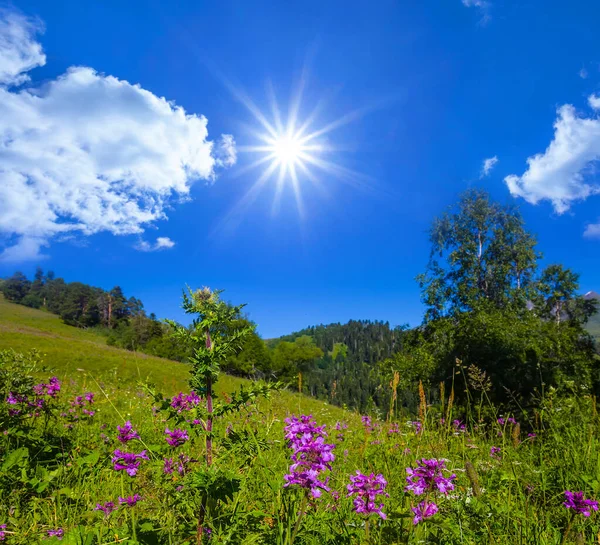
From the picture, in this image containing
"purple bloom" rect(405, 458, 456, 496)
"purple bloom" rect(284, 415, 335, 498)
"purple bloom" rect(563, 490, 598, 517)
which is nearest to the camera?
"purple bloom" rect(284, 415, 335, 498)

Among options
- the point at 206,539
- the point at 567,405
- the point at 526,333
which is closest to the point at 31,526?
the point at 206,539

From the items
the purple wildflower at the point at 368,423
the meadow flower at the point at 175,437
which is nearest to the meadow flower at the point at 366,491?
the meadow flower at the point at 175,437

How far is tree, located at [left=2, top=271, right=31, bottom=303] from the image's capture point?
14451 cm

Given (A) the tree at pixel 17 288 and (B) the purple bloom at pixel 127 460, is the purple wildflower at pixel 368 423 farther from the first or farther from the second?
(A) the tree at pixel 17 288

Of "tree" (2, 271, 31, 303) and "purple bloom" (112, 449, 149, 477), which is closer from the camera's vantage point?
"purple bloom" (112, 449, 149, 477)

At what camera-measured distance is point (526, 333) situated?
17.0 m

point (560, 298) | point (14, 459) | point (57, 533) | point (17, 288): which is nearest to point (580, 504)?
point (57, 533)

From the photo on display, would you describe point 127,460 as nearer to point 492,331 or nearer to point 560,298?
point 492,331

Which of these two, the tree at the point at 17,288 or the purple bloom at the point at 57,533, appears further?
the tree at the point at 17,288

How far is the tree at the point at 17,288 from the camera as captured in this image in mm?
144512

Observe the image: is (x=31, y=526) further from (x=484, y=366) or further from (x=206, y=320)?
(x=484, y=366)

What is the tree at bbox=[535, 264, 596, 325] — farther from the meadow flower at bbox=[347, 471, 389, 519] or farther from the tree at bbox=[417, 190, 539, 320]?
the meadow flower at bbox=[347, 471, 389, 519]

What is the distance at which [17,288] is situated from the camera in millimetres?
150000

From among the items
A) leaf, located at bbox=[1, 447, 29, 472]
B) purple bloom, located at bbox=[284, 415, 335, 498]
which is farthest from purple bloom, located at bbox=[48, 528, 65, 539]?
purple bloom, located at bbox=[284, 415, 335, 498]
